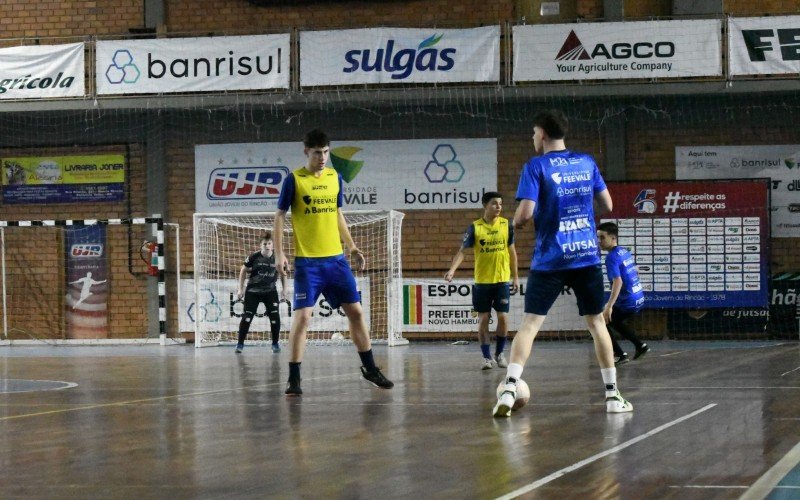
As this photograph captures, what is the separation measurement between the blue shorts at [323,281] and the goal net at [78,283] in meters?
15.6

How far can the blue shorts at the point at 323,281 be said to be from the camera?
10.6 m

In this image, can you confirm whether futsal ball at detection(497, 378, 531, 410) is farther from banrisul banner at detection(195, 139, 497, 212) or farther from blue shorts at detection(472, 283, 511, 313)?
banrisul banner at detection(195, 139, 497, 212)

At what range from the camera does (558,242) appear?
8.52 meters

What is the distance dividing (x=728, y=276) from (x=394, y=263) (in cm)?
636

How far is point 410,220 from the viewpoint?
25188 mm

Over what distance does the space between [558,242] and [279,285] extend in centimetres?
1654

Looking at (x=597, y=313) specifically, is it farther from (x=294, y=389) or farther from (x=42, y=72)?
(x=42, y=72)

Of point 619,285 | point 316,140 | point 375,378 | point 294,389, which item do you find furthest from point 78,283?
point 316,140

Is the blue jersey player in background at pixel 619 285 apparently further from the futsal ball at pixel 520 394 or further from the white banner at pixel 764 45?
the white banner at pixel 764 45

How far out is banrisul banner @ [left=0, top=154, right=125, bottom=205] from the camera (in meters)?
26.2

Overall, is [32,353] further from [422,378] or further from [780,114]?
[780,114]

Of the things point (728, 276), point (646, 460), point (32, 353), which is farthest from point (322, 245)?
point (728, 276)

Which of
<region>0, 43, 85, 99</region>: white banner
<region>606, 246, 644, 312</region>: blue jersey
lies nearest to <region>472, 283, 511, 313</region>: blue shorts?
<region>606, 246, 644, 312</region>: blue jersey

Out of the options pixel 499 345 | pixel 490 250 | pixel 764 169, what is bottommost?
pixel 499 345
